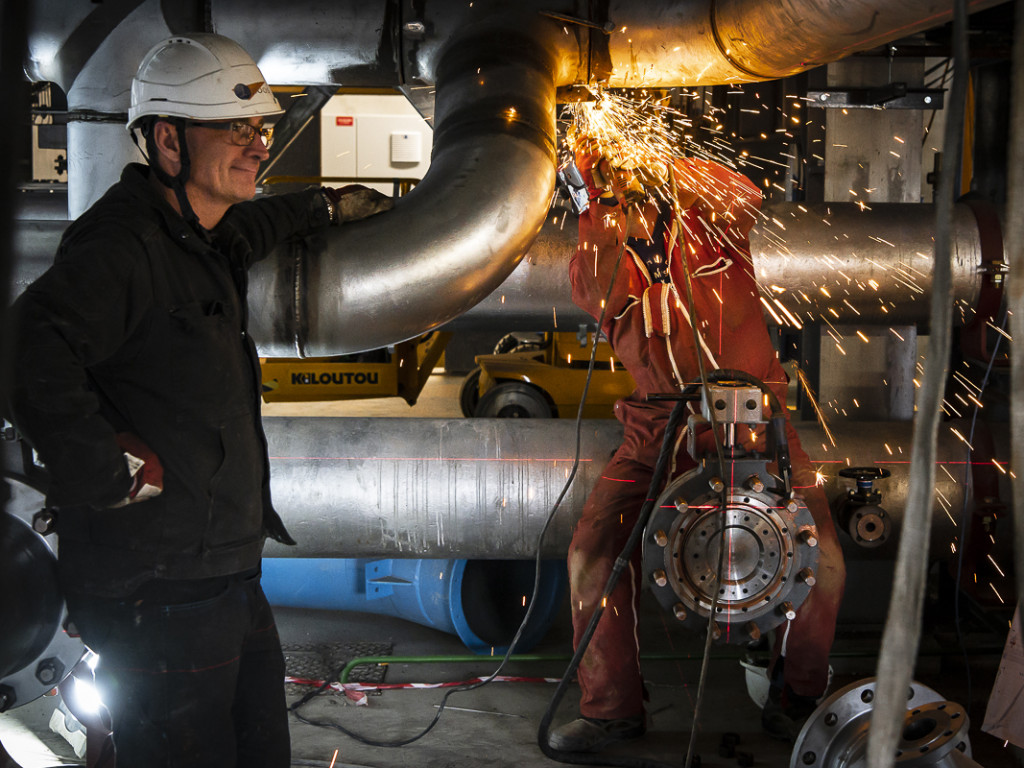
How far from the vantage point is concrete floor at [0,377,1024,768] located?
302cm

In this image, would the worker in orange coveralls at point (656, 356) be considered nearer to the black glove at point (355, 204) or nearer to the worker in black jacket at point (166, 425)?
the black glove at point (355, 204)

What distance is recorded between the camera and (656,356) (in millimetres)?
2975

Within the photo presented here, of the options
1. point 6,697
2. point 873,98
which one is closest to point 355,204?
point 6,697

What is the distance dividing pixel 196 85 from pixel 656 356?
1589 mm

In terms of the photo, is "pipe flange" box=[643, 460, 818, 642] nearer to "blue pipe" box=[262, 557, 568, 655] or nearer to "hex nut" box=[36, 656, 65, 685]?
"blue pipe" box=[262, 557, 568, 655]

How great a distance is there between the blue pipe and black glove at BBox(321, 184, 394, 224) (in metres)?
1.70

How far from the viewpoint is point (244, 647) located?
2.07 meters

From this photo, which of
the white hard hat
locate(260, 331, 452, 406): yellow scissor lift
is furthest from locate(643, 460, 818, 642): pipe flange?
locate(260, 331, 452, 406): yellow scissor lift

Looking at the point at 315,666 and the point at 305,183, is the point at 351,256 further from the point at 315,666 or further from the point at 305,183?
the point at 305,183

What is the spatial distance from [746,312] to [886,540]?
98 centimetres

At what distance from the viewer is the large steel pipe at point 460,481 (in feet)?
10.6

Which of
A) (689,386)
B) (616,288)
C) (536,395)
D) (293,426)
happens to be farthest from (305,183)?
(689,386)

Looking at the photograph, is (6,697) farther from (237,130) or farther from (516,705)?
(516,705)

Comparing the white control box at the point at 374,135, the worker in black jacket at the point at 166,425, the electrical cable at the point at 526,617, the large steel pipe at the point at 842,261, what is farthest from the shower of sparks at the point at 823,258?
the white control box at the point at 374,135
